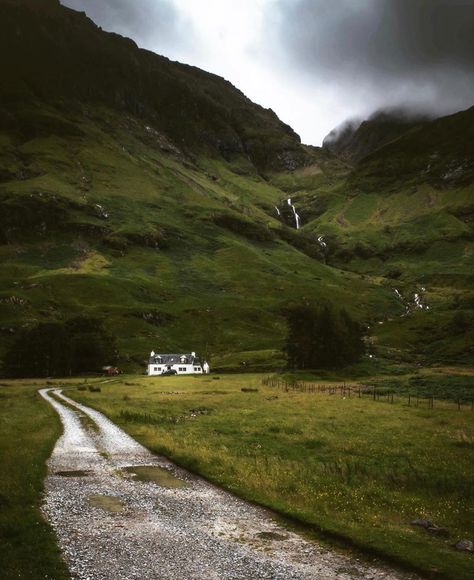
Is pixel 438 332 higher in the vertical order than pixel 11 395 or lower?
higher

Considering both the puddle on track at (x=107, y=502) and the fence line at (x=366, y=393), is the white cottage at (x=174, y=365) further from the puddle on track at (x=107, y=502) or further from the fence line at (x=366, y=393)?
the puddle on track at (x=107, y=502)

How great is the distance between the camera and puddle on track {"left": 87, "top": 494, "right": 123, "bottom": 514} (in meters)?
20.3

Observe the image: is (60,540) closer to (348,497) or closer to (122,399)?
(348,497)

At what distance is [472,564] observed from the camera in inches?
602

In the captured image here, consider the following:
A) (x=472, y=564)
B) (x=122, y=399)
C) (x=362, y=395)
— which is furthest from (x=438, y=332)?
(x=472, y=564)

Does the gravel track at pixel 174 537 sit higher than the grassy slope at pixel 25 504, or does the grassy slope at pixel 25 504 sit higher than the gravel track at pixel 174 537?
the grassy slope at pixel 25 504

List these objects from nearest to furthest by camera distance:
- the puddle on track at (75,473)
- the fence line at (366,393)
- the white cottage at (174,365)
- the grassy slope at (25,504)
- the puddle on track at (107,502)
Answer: the grassy slope at (25,504) < the puddle on track at (107,502) < the puddle on track at (75,473) < the fence line at (366,393) < the white cottage at (174,365)

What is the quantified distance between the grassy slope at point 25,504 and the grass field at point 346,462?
774 centimetres

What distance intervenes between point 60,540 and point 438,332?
193 meters

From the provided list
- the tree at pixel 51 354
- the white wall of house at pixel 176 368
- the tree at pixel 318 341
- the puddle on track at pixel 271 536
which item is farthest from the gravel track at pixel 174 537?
the white wall of house at pixel 176 368

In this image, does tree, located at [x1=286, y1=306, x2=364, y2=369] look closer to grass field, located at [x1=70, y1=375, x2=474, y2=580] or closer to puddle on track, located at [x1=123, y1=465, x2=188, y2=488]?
grass field, located at [x1=70, y1=375, x2=474, y2=580]

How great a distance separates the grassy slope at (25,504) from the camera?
46.8 feet

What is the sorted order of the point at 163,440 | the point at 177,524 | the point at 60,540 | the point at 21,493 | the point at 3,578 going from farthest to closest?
the point at 163,440 < the point at 21,493 < the point at 177,524 < the point at 60,540 < the point at 3,578

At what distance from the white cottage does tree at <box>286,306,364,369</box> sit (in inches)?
1427
